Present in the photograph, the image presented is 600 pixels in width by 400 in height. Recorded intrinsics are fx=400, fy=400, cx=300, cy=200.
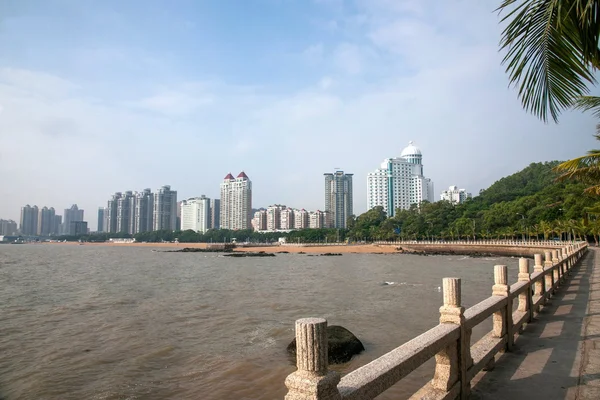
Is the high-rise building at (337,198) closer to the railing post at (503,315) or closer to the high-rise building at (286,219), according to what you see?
the high-rise building at (286,219)

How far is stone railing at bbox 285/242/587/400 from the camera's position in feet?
7.57

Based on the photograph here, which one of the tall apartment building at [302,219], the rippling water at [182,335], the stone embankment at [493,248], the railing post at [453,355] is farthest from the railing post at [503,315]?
the tall apartment building at [302,219]

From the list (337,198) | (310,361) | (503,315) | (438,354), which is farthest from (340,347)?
(337,198)

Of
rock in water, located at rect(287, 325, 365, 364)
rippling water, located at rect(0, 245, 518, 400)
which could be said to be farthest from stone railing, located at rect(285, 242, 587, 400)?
rock in water, located at rect(287, 325, 365, 364)

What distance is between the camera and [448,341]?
410 cm

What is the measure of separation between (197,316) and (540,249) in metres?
50.5

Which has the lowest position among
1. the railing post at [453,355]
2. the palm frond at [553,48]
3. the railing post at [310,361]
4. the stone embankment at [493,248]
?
the stone embankment at [493,248]

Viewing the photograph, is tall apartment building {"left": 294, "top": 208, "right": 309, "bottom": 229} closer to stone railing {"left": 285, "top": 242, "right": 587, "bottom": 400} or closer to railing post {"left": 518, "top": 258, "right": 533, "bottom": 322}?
railing post {"left": 518, "top": 258, "right": 533, "bottom": 322}

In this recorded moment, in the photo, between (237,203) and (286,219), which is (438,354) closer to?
(286,219)

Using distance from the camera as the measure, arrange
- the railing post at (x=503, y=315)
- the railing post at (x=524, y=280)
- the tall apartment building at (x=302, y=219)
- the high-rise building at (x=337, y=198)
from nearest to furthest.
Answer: the railing post at (x=503, y=315), the railing post at (x=524, y=280), the tall apartment building at (x=302, y=219), the high-rise building at (x=337, y=198)

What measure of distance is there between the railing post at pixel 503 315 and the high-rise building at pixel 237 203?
18727 centimetres

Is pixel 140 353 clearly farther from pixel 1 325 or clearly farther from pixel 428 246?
pixel 428 246

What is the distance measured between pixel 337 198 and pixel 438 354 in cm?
19006

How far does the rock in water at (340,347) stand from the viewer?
984 cm
